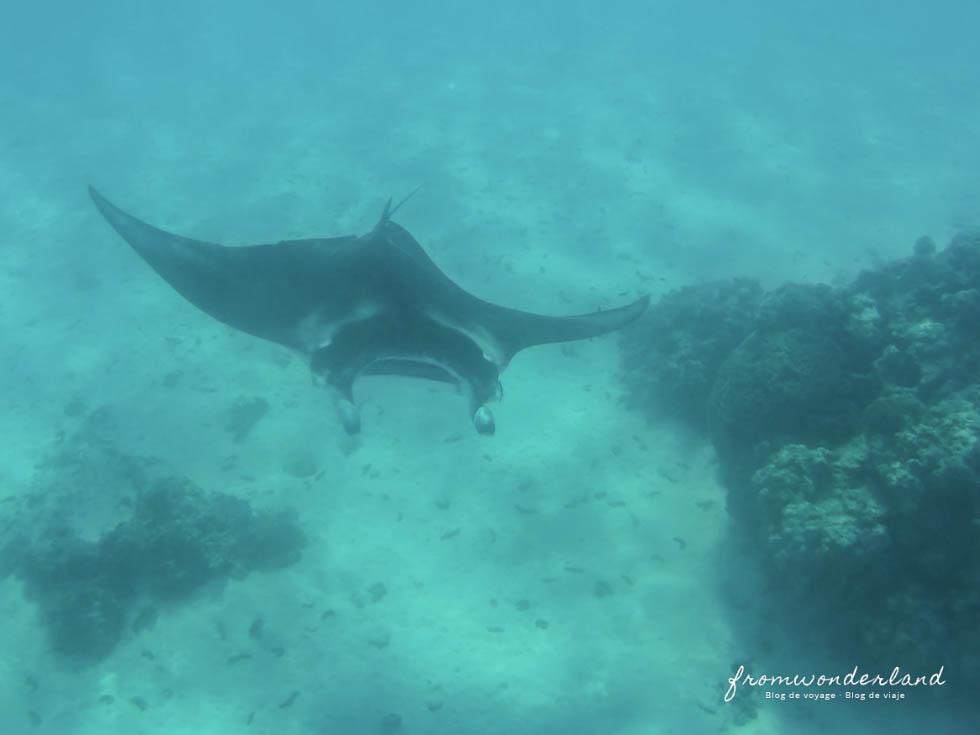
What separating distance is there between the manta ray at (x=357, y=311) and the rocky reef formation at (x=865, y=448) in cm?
260

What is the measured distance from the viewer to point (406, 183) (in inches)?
738

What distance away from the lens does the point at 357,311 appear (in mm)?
6586

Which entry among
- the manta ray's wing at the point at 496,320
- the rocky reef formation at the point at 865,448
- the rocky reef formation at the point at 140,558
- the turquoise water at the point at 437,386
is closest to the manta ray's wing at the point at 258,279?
the manta ray's wing at the point at 496,320

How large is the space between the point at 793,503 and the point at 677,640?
226 cm

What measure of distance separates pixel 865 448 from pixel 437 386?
527 cm

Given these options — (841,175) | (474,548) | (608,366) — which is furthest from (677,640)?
(841,175)

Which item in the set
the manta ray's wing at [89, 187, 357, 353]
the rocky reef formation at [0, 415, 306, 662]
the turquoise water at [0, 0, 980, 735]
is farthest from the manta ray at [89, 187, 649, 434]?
the rocky reef formation at [0, 415, 306, 662]

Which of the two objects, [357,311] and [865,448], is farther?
[865,448]

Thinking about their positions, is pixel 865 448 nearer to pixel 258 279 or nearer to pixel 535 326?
pixel 535 326

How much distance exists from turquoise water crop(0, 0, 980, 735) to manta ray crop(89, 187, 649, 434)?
3311 mm

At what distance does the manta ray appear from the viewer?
643cm

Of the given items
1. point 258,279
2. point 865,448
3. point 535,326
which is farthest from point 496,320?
point 865,448

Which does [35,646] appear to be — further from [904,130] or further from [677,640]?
[904,130]

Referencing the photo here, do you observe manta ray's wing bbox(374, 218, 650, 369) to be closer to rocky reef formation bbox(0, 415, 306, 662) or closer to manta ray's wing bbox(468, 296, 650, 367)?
manta ray's wing bbox(468, 296, 650, 367)
